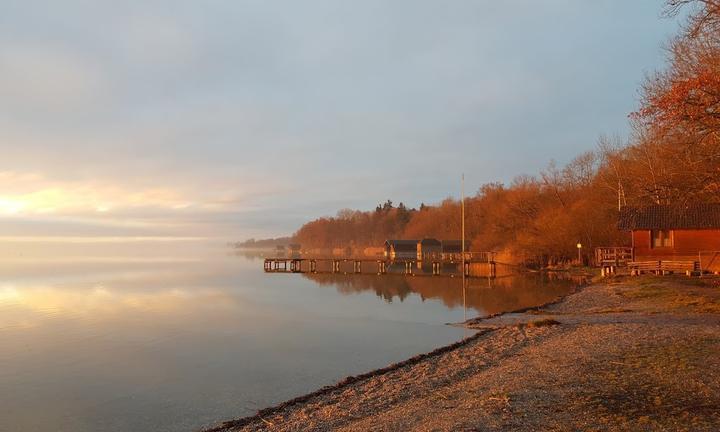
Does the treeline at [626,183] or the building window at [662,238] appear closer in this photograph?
the treeline at [626,183]

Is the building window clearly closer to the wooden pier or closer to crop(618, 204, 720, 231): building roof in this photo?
crop(618, 204, 720, 231): building roof

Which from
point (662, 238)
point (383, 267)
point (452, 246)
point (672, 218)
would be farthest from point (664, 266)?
point (452, 246)

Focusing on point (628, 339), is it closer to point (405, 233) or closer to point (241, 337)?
point (241, 337)

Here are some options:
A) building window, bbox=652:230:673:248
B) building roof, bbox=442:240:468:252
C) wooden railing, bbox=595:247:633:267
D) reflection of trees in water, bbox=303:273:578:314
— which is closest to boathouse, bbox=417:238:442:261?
building roof, bbox=442:240:468:252

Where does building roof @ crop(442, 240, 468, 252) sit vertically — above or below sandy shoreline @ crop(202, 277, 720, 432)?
above

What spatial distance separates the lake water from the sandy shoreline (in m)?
1.88

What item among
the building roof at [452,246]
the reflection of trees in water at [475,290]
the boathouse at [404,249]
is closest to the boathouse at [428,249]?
the boathouse at [404,249]

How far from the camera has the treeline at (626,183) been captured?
1117 centimetres

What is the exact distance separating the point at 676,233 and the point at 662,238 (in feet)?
3.42

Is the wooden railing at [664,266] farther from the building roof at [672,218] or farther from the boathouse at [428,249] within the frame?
the boathouse at [428,249]

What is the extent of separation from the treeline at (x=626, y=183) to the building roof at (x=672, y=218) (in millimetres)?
1299

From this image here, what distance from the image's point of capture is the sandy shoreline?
698cm

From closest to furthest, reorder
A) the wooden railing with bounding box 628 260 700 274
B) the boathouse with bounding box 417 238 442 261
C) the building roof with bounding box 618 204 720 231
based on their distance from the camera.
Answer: the building roof with bounding box 618 204 720 231, the wooden railing with bounding box 628 260 700 274, the boathouse with bounding box 417 238 442 261

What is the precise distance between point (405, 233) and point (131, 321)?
4463 inches
